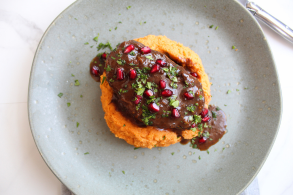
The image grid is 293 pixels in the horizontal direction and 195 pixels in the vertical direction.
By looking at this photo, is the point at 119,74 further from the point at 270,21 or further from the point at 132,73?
the point at 270,21

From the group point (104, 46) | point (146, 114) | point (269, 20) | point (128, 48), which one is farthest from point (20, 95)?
point (269, 20)

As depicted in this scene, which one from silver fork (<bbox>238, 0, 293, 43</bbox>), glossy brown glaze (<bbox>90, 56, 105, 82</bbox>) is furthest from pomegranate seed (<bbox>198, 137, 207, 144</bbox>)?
silver fork (<bbox>238, 0, 293, 43</bbox>)

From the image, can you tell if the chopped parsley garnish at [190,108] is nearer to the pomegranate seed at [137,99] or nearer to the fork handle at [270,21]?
the pomegranate seed at [137,99]

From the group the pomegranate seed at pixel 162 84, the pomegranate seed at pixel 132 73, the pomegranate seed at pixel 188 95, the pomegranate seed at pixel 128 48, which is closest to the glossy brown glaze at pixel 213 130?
the pomegranate seed at pixel 188 95

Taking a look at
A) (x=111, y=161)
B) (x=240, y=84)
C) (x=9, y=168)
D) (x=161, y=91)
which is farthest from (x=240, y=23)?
(x=9, y=168)

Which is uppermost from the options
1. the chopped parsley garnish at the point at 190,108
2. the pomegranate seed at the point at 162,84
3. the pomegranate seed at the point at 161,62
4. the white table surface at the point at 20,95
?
the pomegranate seed at the point at 161,62

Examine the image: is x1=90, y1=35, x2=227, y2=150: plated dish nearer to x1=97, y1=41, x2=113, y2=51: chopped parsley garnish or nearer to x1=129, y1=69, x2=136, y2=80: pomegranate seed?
x1=129, y1=69, x2=136, y2=80: pomegranate seed

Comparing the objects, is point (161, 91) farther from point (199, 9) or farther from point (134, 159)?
point (199, 9)

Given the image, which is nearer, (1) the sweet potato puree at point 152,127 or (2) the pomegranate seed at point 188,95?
(2) the pomegranate seed at point 188,95
